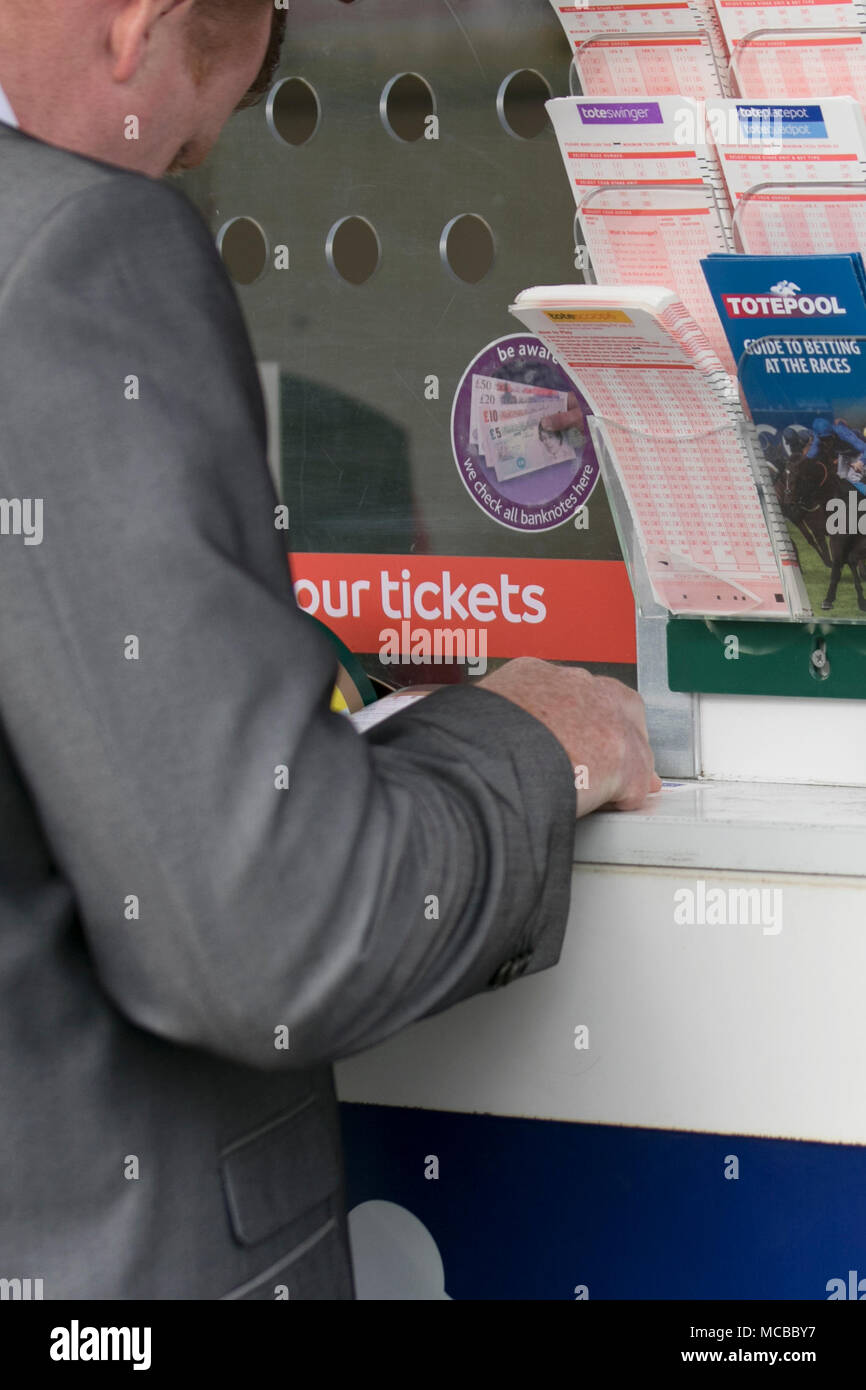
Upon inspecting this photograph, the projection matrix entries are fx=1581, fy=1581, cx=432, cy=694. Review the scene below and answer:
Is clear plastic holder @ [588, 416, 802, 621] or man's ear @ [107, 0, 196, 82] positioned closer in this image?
man's ear @ [107, 0, 196, 82]

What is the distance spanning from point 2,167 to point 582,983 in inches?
29.3

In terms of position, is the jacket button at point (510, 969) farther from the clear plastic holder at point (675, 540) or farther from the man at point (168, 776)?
the clear plastic holder at point (675, 540)

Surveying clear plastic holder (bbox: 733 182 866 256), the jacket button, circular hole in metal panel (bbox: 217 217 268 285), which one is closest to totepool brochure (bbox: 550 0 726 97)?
clear plastic holder (bbox: 733 182 866 256)

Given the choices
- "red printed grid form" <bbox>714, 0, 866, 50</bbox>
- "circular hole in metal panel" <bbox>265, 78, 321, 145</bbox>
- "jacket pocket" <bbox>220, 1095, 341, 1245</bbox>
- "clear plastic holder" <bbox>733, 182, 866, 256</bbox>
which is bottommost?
"jacket pocket" <bbox>220, 1095, 341, 1245</bbox>

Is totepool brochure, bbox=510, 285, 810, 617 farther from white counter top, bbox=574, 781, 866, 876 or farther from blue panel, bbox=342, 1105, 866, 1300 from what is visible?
blue panel, bbox=342, 1105, 866, 1300

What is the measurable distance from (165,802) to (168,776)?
13 mm

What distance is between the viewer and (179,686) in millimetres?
803

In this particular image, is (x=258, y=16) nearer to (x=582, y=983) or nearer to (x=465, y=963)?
(x=465, y=963)

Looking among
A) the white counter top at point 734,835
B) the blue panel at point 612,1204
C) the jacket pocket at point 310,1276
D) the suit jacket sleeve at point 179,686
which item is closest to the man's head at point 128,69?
the suit jacket sleeve at point 179,686

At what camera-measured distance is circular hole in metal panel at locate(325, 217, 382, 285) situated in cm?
172

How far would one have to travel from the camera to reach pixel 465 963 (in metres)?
0.95

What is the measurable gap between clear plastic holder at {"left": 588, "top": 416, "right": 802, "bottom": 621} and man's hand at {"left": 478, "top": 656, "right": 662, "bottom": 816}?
0.21 m

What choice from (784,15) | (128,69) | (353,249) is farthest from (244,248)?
(128,69)

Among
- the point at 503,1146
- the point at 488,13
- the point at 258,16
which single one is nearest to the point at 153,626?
the point at 258,16
